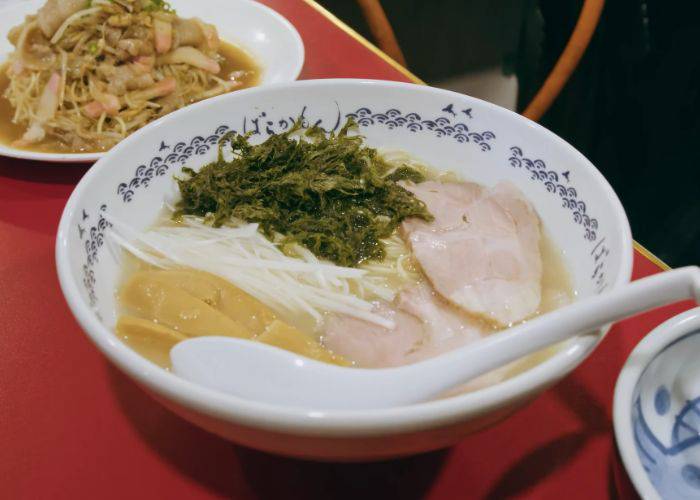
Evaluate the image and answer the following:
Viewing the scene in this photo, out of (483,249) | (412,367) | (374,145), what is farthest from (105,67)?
(412,367)

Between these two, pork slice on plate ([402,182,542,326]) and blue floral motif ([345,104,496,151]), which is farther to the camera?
blue floral motif ([345,104,496,151])

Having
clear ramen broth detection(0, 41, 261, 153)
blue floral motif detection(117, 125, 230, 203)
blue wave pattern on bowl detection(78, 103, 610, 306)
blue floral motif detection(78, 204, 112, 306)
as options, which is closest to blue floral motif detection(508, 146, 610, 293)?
blue wave pattern on bowl detection(78, 103, 610, 306)

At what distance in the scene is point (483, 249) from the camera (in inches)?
40.7

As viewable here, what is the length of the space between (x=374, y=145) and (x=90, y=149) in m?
0.74

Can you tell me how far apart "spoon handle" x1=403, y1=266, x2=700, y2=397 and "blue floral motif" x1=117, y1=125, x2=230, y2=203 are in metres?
0.63

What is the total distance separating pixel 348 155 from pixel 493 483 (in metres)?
0.65

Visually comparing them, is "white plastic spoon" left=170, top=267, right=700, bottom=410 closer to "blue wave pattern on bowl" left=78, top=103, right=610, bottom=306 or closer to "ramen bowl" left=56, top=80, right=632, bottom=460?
"ramen bowl" left=56, top=80, right=632, bottom=460

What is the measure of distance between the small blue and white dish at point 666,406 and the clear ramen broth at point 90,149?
1.28m

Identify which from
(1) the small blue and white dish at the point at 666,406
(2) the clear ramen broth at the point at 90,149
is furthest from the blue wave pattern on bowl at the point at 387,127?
(2) the clear ramen broth at the point at 90,149

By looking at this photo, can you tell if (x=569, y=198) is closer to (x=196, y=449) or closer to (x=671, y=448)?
(x=671, y=448)

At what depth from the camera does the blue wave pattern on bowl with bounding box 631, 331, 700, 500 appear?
75cm

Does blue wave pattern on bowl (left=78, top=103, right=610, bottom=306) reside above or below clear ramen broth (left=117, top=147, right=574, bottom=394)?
above

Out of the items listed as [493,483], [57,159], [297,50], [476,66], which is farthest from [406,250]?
[476,66]

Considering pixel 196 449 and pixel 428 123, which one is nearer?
pixel 196 449
